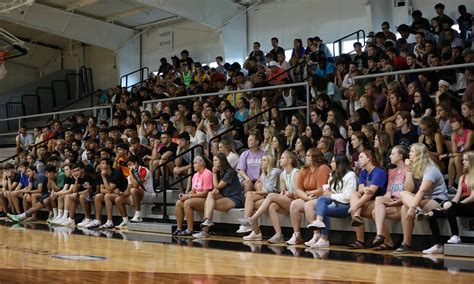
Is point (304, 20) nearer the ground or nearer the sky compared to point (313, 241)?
nearer the sky

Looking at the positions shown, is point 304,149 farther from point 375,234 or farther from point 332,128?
point 375,234

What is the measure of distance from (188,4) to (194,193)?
8.39 metres

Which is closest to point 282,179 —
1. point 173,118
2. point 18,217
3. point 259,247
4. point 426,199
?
point 259,247

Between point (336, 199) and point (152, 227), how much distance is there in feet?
12.5

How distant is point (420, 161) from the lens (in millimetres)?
8430

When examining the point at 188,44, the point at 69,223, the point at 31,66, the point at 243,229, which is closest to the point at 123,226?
the point at 69,223

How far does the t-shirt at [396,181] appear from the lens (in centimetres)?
875

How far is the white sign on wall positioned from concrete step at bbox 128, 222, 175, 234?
10.8 m

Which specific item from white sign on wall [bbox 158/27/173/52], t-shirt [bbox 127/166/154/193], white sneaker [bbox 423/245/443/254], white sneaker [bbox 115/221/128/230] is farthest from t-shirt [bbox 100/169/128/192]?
white sign on wall [bbox 158/27/173/52]

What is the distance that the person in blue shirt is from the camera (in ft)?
28.8

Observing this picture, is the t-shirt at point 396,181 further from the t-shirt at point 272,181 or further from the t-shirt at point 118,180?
the t-shirt at point 118,180

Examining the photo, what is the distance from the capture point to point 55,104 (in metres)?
26.0

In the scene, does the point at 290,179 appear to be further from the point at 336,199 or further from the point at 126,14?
the point at 126,14

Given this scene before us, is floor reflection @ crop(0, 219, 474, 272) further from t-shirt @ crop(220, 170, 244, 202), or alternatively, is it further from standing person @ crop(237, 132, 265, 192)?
standing person @ crop(237, 132, 265, 192)
